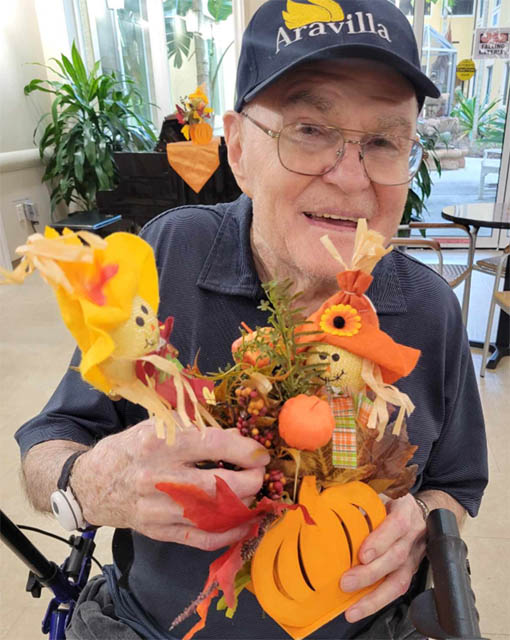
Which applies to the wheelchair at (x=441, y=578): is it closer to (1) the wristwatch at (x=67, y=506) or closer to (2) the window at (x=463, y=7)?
(1) the wristwatch at (x=67, y=506)

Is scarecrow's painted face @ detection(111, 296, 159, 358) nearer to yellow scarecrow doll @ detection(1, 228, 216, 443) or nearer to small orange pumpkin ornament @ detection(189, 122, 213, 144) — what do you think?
yellow scarecrow doll @ detection(1, 228, 216, 443)

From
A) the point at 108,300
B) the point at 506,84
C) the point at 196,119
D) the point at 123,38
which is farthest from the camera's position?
the point at 123,38

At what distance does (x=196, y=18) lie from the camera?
5.14 m

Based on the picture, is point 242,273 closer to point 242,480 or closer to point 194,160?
point 242,480

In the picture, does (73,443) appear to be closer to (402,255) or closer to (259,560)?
(259,560)

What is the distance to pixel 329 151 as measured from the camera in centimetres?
66

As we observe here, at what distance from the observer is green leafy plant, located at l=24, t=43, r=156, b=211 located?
4418 mm

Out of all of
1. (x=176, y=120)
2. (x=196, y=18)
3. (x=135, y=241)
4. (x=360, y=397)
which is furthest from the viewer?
(x=196, y=18)

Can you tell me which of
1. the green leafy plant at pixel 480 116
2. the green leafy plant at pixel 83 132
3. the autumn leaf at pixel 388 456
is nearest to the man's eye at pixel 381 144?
the autumn leaf at pixel 388 456

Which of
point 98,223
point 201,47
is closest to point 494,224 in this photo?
point 98,223

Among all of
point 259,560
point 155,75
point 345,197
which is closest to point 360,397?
point 259,560

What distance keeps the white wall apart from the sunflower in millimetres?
4417

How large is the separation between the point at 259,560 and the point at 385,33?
654 millimetres

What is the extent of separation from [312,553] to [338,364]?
0.64 feet
